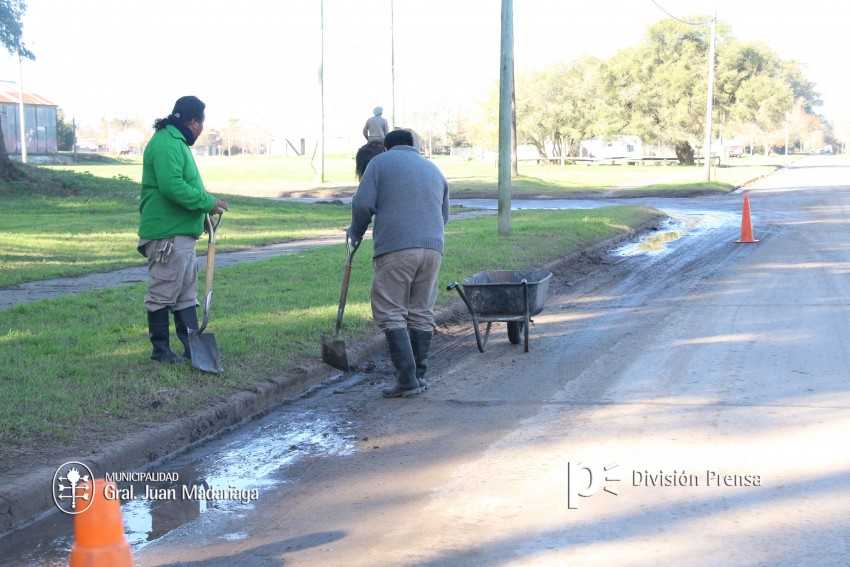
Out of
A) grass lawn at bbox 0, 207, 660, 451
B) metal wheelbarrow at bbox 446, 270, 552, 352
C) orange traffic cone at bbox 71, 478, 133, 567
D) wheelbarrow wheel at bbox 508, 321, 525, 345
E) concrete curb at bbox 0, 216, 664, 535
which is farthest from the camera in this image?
wheelbarrow wheel at bbox 508, 321, 525, 345

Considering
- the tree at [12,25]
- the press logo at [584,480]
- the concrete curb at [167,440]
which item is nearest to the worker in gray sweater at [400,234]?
the concrete curb at [167,440]

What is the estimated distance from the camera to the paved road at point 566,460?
4.42 metres

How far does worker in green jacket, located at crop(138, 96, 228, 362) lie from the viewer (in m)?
7.23

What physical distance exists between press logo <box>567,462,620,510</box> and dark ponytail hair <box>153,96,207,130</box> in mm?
4057

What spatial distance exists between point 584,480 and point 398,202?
2.94 m

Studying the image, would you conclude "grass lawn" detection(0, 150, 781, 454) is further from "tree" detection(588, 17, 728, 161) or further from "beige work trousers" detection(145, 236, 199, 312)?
"tree" detection(588, 17, 728, 161)

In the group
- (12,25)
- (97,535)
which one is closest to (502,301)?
(97,535)

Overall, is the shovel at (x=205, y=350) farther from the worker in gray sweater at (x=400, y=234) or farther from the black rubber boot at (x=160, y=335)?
the worker in gray sweater at (x=400, y=234)

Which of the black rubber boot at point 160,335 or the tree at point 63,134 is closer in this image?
the black rubber boot at point 160,335

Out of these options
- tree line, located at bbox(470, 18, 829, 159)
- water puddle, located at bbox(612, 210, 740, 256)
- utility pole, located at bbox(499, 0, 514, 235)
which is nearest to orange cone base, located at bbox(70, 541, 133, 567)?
utility pole, located at bbox(499, 0, 514, 235)

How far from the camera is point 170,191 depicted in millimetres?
7195

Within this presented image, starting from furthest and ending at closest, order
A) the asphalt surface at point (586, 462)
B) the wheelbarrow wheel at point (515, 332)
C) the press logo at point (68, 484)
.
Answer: the wheelbarrow wheel at point (515, 332), the press logo at point (68, 484), the asphalt surface at point (586, 462)

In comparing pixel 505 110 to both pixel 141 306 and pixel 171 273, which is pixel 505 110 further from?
pixel 171 273

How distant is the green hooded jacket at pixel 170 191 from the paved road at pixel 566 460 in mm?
1669
